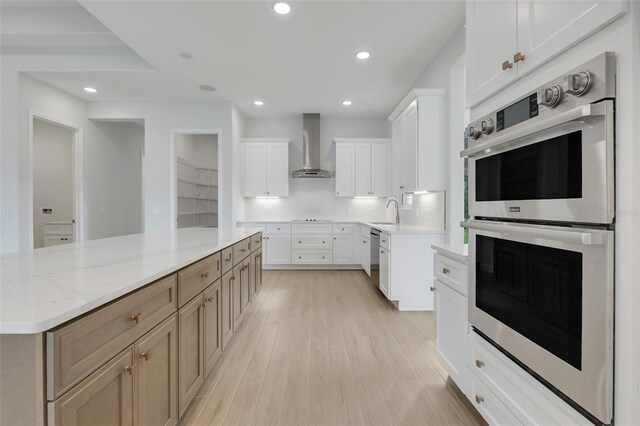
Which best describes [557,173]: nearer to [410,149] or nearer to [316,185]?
[410,149]

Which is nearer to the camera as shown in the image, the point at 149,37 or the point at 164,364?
the point at 164,364

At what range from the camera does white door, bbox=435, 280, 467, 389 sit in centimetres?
171

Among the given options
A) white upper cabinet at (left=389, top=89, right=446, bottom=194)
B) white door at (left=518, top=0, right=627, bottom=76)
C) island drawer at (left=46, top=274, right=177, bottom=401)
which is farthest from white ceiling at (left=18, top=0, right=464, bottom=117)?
island drawer at (left=46, top=274, right=177, bottom=401)

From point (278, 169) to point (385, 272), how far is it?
3114 millimetres

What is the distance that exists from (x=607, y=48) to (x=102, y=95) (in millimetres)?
6167

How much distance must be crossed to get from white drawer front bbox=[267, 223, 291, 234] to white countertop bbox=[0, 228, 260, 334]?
11.7ft

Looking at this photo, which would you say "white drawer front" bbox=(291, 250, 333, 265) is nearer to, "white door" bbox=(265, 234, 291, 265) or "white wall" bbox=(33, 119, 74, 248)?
"white door" bbox=(265, 234, 291, 265)

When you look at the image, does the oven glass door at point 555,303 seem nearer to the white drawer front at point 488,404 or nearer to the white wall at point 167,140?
the white drawer front at point 488,404

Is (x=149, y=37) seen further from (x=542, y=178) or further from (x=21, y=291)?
(x=542, y=178)

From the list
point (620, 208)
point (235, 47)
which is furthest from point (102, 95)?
point (620, 208)

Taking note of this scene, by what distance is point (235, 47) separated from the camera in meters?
3.36

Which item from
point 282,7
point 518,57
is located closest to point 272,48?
point 282,7

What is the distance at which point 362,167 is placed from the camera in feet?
18.9

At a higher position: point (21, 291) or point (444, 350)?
point (21, 291)
